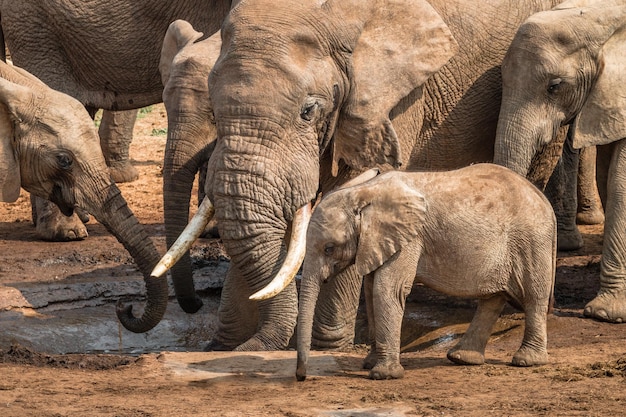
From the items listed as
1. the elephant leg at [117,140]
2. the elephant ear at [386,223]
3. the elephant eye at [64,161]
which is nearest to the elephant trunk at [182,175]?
the elephant eye at [64,161]

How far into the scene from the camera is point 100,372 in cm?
724

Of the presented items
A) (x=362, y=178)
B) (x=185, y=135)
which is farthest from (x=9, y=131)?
(x=362, y=178)

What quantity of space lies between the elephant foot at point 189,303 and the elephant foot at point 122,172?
422 cm

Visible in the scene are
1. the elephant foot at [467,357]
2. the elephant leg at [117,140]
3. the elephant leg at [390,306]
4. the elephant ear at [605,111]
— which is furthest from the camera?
the elephant leg at [117,140]

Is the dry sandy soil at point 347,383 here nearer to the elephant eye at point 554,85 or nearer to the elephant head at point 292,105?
the elephant head at point 292,105

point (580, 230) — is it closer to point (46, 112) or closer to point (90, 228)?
point (90, 228)

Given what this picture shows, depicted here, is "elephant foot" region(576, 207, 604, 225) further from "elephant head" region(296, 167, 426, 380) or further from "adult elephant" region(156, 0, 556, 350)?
"elephant head" region(296, 167, 426, 380)

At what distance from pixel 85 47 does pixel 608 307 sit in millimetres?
4143

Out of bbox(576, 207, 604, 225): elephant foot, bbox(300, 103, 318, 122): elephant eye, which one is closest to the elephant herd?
bbox(300, 103, 318, 122): elephant eye

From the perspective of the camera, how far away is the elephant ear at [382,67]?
745 cm

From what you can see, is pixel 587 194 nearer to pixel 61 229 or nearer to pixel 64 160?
pixel 61 229

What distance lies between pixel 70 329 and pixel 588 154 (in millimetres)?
4510

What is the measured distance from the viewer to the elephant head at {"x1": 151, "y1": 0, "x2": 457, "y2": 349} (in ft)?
23.1

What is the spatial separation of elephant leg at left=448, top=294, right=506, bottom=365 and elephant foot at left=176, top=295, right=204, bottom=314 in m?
1.97
